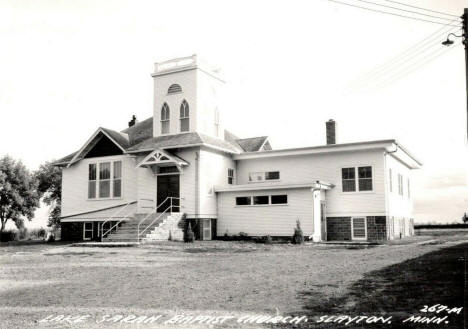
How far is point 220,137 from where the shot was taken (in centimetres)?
3064

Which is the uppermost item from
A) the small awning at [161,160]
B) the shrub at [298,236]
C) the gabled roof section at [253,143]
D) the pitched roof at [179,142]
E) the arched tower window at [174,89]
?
the arched tower window at [174,89]

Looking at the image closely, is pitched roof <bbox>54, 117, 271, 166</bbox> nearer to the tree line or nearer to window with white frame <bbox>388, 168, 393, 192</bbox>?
window with white frame <bbox>388, 168, 393, 192</bbox>

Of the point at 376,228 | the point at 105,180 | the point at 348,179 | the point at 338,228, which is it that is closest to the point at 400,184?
the point at 348,179

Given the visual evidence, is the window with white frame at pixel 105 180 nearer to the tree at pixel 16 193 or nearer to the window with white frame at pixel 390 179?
the window with white frame at pixel 390 179

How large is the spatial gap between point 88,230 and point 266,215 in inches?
460

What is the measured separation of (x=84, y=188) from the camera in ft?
104

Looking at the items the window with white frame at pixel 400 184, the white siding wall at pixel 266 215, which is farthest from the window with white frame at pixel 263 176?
the window with white frame at pixel 400 184

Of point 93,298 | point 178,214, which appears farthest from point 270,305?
point 178,214

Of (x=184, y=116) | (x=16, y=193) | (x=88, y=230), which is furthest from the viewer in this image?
(x=16, y=193)

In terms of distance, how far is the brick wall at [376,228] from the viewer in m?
26.2

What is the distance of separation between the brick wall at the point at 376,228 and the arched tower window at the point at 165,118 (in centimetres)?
1266

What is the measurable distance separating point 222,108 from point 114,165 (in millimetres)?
7568

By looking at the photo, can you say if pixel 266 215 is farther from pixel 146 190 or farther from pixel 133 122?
pixel 133 122

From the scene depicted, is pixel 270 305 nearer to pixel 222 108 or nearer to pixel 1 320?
pixel 1 320
